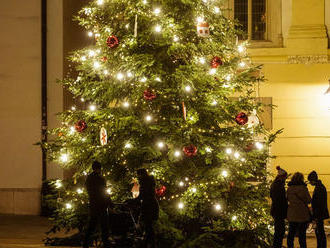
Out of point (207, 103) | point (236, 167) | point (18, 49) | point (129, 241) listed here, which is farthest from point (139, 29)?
point (18, 49)

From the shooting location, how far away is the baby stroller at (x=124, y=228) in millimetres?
10727

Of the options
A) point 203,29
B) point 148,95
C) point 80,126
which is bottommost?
point 80,126

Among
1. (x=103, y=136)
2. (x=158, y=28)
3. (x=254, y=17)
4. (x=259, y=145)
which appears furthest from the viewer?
(x=254, y=17)

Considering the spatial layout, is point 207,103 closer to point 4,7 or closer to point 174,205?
point 174,205

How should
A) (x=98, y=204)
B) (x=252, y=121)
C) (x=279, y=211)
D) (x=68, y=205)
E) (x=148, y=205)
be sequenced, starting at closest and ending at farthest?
(x=148, y=205)
(x=98, y=204)
(x=279, y=211)
(x=68, y=205)
(x=252, y=121)

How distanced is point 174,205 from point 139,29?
3.69 m

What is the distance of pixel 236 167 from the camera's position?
11484 millimetres

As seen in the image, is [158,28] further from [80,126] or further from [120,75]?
[80,126]

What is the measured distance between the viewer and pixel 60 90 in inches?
682

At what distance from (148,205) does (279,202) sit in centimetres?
275

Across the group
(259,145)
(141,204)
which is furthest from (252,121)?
(141,204)

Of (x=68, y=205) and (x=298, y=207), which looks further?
(x=68, y=205)

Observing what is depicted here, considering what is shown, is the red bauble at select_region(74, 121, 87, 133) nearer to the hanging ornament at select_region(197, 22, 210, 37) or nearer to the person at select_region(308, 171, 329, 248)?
the hanging ornament at select_region(197, 22, 210, 37)

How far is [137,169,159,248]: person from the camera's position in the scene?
10172 millimetres
